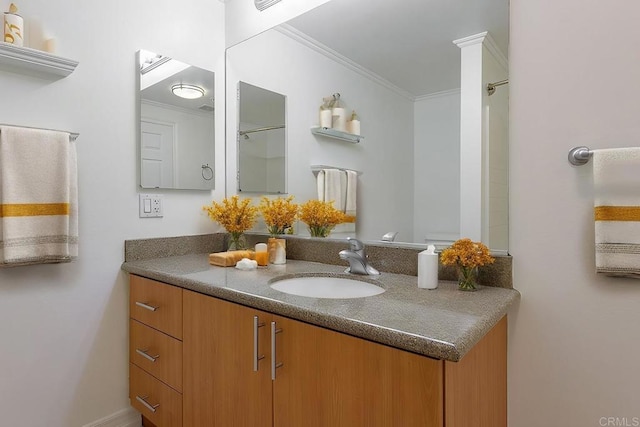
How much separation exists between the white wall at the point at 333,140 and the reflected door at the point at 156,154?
0.38 metres

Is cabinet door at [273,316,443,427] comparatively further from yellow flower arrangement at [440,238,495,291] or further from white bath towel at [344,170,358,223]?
white bath towel at [344,170,358,223]

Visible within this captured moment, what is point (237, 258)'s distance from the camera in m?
1.67

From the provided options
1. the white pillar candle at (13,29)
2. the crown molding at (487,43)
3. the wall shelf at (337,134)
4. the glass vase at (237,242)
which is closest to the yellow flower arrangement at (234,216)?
the glass vase at (237,242)

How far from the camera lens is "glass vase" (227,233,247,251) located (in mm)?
1924

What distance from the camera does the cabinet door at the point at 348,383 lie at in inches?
31.3

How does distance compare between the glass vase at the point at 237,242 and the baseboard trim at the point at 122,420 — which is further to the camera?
the glass vase at the point at 237,242

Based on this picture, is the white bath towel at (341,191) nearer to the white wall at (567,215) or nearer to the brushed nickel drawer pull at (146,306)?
the white wall at (567,215)

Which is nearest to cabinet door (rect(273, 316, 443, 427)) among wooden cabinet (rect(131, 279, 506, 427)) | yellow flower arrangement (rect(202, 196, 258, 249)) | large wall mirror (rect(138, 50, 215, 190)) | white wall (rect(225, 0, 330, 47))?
wooden cabinet (rect(131, 279, 506, 427))

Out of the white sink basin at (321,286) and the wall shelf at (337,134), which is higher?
the wall shelf at (337,134)

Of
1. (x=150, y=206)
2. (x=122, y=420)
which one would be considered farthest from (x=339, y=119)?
(x=122, y=420)

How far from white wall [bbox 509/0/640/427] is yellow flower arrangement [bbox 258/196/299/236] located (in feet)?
3.35

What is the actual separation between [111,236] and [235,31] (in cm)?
130

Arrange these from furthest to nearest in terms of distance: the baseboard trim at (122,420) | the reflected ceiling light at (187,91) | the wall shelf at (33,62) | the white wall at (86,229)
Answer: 1. the reflected ceiling light at (187,91)
2. the baseboard trim at (122,420)
3. the white wall at (86,229)
4. the wall shelf at (33,62)

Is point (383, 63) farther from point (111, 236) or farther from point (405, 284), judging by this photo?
point (111, 236)
